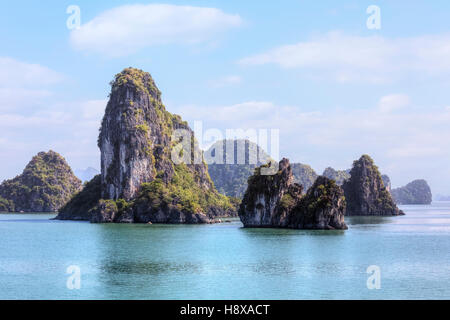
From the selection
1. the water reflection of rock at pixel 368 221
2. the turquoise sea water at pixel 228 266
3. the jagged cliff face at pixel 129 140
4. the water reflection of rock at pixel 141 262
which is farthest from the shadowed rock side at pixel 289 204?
the jagged cliff face at pixel 129 140

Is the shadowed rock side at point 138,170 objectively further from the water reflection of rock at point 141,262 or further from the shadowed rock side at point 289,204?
the water reflection of rock at point 141,262

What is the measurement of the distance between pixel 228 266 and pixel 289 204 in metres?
47.2

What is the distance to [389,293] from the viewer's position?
38438mm

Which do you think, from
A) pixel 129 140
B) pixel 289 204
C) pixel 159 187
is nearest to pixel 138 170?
pixel 129 140

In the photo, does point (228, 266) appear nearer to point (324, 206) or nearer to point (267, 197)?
point (324, 206)

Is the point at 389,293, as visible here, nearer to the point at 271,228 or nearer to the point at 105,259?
the point at 105,259

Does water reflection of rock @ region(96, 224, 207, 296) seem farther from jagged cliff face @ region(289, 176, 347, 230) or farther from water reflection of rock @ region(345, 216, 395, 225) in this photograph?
water reflection of rock @ region(345, 216, 395, 225)

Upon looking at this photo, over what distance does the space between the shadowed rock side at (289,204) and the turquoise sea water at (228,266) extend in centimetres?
1109

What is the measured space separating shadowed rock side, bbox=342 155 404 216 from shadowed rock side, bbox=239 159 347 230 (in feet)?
293

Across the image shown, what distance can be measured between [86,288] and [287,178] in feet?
204

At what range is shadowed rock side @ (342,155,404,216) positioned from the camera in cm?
18288

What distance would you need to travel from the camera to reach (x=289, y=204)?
3829 inches

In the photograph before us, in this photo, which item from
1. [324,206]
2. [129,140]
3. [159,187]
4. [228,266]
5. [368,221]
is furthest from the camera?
[129,140]
